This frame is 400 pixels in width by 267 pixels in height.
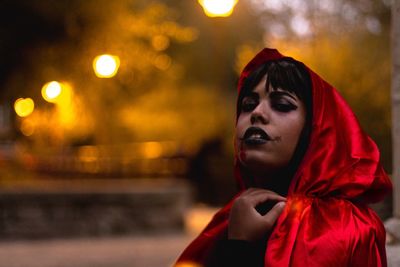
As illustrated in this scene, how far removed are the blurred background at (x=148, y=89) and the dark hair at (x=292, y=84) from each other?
2.35m

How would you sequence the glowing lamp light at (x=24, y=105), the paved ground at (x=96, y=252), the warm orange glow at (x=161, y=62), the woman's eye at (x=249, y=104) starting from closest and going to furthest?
the woman's eye at (x=249, y=104), the paved ground at (x=96, y=252), the glowing lamp light at (x=24, y=105), the warm orange glow at (x=161, y=62)

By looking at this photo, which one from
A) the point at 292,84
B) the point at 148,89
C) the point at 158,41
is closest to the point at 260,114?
the point at 292,84

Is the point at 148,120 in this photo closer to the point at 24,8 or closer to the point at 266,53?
the point at 24,8

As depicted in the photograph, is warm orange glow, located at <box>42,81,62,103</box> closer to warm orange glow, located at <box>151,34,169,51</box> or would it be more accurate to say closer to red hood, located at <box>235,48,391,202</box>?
warm orange glow, located at <box>151,34,169,51</box>

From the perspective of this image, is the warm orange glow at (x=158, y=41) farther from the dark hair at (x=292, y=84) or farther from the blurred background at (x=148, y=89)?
the dark hair at (x=292, y=84)

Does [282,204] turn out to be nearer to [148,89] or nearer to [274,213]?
[274,213]

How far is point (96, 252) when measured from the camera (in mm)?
10172

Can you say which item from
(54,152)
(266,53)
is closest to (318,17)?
(54,152)

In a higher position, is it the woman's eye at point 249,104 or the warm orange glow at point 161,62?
the warm orange glow at point 161,62

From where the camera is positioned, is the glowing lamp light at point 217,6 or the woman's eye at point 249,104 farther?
the glowing lamp light at point 217,6

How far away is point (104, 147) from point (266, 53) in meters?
22.4

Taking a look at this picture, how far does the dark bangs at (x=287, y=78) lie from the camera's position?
8.84 feet

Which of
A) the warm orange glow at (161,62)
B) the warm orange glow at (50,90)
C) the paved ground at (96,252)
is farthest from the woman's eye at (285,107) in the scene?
the warm orange glow at (161,62)

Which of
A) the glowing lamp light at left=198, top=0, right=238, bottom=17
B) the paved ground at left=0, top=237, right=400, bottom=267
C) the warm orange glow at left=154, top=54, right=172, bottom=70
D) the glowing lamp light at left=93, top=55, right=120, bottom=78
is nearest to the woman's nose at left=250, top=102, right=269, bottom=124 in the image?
the glowing lamp light at left=198, top=0, right=238, bottom=17
